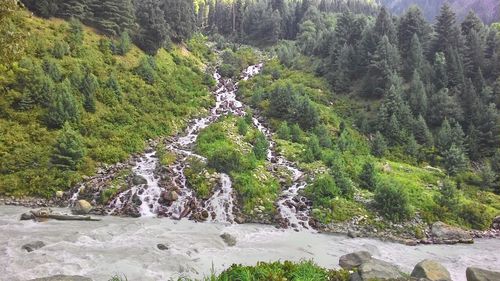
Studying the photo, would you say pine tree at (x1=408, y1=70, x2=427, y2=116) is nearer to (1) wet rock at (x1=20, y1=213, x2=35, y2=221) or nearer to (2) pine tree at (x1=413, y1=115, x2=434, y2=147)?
(2) pine tree at (x1=413, y1=115, x2=434, y2=147)

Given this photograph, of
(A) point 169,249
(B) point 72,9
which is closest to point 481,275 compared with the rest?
(A) point 169,249

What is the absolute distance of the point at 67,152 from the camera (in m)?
38.8

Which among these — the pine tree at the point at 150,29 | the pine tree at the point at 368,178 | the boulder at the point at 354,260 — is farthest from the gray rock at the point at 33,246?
the pine tree at the point at 150,29

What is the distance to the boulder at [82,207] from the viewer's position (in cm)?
3346

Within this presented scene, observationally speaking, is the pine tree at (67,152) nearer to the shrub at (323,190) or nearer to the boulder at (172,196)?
the boulder at (172,196)

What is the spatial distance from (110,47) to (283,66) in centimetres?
4164

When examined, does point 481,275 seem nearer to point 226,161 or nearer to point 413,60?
point 226,161

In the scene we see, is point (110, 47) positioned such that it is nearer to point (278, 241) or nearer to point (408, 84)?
point (278, 241)

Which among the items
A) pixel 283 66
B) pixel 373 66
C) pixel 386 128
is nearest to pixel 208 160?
pixel 386 128

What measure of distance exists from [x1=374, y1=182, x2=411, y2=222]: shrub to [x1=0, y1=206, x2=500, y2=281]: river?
13.7ft

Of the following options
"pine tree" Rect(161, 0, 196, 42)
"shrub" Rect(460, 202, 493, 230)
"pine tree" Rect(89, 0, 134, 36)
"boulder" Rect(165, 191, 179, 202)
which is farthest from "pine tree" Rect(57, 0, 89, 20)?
"shrub" Rect(460, 202, 493, 230)

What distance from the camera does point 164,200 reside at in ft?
120

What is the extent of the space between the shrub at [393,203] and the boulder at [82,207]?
84.9 feet

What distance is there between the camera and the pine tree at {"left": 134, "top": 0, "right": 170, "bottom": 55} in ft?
233
